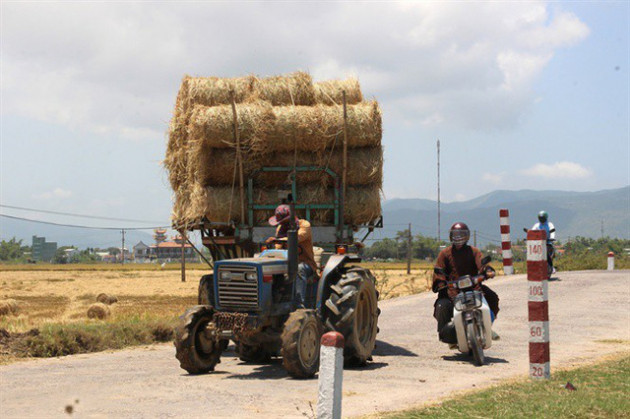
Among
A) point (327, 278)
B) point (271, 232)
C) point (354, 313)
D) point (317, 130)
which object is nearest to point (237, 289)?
point (327, 278)

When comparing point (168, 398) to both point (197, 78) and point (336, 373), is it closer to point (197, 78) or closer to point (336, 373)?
point (336, 373)

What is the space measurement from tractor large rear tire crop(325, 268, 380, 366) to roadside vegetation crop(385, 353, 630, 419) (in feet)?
7.34

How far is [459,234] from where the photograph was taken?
10797mm

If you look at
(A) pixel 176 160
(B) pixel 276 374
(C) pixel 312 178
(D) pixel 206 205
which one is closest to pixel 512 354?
(B) pixel 276 374

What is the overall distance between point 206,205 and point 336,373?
9.14 meters

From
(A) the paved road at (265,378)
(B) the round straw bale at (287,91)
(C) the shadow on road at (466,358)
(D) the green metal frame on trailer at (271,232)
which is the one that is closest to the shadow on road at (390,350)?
(A) the paved road at (265,378)

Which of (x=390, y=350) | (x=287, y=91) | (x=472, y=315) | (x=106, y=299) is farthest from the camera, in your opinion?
(x=106, y=299)

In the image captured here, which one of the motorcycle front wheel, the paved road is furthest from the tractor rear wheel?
the motorcycle front wheel

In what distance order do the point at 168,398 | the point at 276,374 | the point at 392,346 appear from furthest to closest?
the point at 392,346, the point at 276,374, the point at 168,398

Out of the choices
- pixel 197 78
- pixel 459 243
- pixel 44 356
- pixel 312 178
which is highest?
pixel 197 78

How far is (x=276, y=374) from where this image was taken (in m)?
9.42

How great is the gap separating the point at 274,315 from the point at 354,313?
39.4 inches

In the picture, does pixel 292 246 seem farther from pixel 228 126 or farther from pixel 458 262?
pixel 228 126

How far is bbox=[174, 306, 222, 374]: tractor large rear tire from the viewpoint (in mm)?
9195
